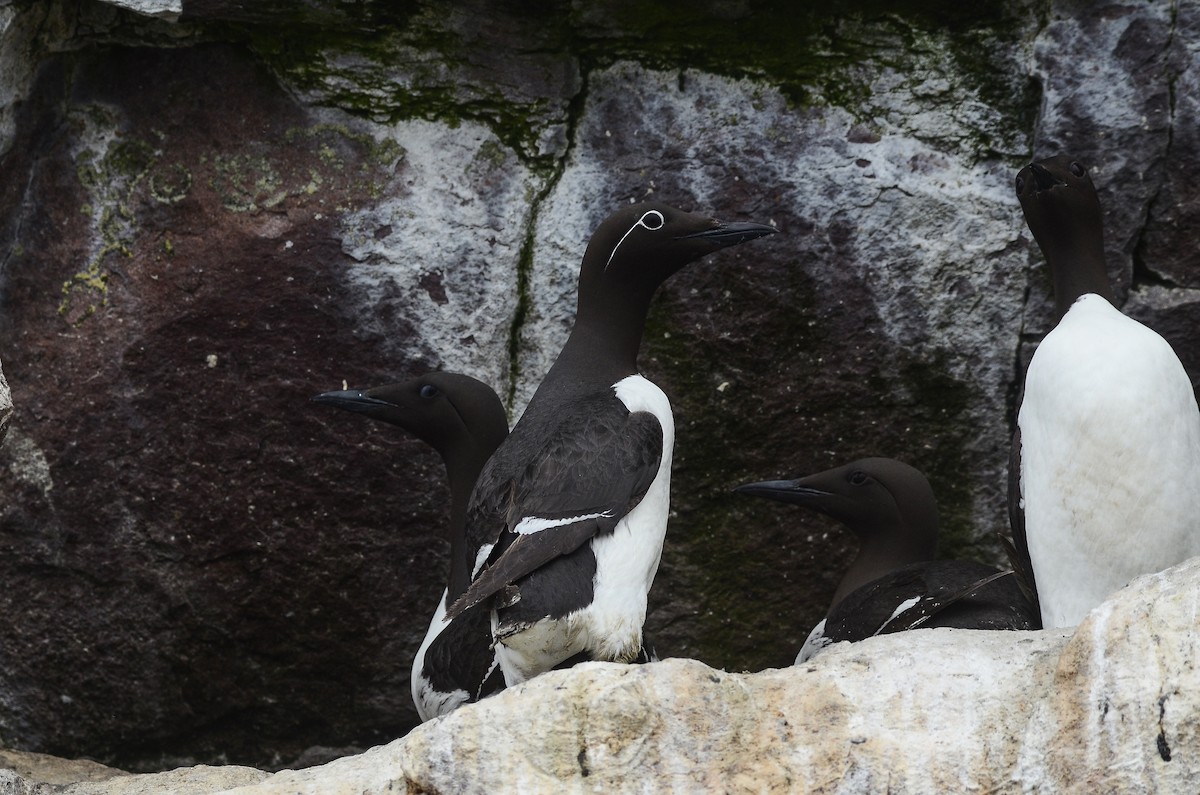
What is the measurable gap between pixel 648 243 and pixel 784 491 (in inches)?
33.4

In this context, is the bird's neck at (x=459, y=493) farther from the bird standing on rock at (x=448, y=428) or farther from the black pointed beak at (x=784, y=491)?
the black pointed beak at (x=784, y=491)

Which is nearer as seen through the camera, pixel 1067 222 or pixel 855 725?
pixel 855 725

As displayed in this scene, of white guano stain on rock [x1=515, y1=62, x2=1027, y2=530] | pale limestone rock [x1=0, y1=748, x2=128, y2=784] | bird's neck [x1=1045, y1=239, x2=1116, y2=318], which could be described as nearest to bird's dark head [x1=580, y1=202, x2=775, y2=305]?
white guano stain on rock [x1=515, y1=62, x2=1027, y2=530]

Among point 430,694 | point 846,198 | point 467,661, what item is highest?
point 846,198

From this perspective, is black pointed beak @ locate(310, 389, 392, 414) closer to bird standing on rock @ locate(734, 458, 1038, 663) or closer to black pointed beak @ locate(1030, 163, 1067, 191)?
bird standing on rock @ locate(734, 458, 1038, 663)

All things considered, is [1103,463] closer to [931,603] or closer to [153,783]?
[931,603]

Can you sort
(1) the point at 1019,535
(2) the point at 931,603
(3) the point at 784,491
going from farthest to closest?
(3) the point at 784,491 → (1) the point at 1019,535 → (2) the point at 931,603

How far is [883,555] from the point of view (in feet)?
15.7

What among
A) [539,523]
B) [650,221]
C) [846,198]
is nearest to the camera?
[539,523]

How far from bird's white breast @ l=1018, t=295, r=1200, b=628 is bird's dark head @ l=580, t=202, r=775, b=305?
0.88 metres

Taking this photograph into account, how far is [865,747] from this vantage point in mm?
2980

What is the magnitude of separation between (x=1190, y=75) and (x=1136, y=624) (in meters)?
2.38

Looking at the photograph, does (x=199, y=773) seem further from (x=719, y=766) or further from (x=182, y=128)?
(x=182, y=128)

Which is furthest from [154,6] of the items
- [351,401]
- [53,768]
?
[53,768]
